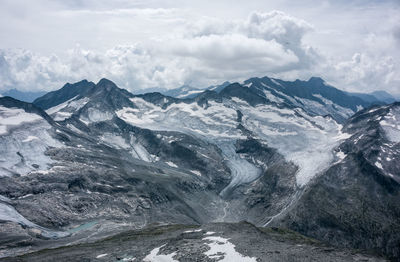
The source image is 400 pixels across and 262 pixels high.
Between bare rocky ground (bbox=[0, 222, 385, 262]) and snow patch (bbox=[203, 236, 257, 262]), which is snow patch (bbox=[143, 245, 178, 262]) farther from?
snow patch (bbox=[203, 236, 257, 262])

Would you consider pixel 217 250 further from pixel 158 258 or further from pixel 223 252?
pixel 158 258

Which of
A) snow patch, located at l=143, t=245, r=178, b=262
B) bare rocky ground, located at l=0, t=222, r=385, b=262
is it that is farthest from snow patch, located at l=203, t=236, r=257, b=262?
snow patch, located at l=143, t=245, r=178, b=262

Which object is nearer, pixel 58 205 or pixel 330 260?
pixel 330 260

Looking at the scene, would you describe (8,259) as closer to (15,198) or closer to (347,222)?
(15,198)

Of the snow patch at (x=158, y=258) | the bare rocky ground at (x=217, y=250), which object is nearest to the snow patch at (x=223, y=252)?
the bare rocky ground at (x=217, y=250)

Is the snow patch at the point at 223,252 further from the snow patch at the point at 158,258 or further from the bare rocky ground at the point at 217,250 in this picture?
the snow patch at the point at 158,258

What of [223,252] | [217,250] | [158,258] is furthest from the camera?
[217,250]

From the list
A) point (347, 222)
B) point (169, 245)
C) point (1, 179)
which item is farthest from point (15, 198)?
point (347, 222)

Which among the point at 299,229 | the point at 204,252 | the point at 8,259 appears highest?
the point at 204,252

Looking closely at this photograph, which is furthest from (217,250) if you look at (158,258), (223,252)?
(158,258)

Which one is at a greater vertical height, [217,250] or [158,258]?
[217,250]

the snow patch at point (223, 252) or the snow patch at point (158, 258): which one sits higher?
the snow patch at point (223, 252)
